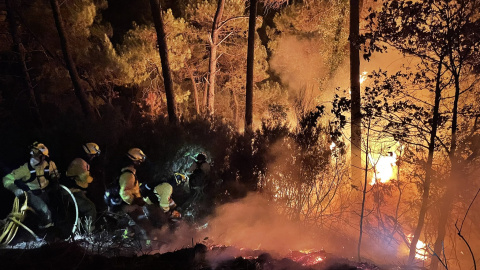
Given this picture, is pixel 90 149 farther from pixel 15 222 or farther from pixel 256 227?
pixel 256 227

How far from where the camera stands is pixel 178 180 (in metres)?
7.66

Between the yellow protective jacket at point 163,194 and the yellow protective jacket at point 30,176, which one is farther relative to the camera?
the yellow protective jacket at point 163,194

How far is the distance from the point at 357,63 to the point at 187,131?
6.05 meters

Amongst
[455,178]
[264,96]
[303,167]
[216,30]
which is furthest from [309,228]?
[264,96]

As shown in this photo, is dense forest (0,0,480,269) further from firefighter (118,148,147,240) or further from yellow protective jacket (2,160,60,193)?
yellow protective jacket (2,160,60,193)

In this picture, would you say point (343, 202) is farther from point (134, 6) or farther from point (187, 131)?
point (134, 6)

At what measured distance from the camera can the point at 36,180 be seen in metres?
6.86

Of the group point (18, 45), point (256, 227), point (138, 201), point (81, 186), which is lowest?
point (256, 227)

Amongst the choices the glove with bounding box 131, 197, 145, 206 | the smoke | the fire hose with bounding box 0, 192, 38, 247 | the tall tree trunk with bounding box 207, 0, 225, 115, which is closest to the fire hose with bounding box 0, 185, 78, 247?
the fire hose with bounding box 0, 192, 38, 247

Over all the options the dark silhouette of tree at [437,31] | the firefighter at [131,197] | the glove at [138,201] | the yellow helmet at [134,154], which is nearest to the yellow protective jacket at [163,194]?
the glove at [138,201]

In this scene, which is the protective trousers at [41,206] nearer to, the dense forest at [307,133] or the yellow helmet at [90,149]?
the yellow helmet at [90,149]

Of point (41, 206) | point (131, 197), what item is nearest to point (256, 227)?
point (131, 197)

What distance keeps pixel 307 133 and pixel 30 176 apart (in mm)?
6811

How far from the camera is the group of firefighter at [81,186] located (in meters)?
6.80
